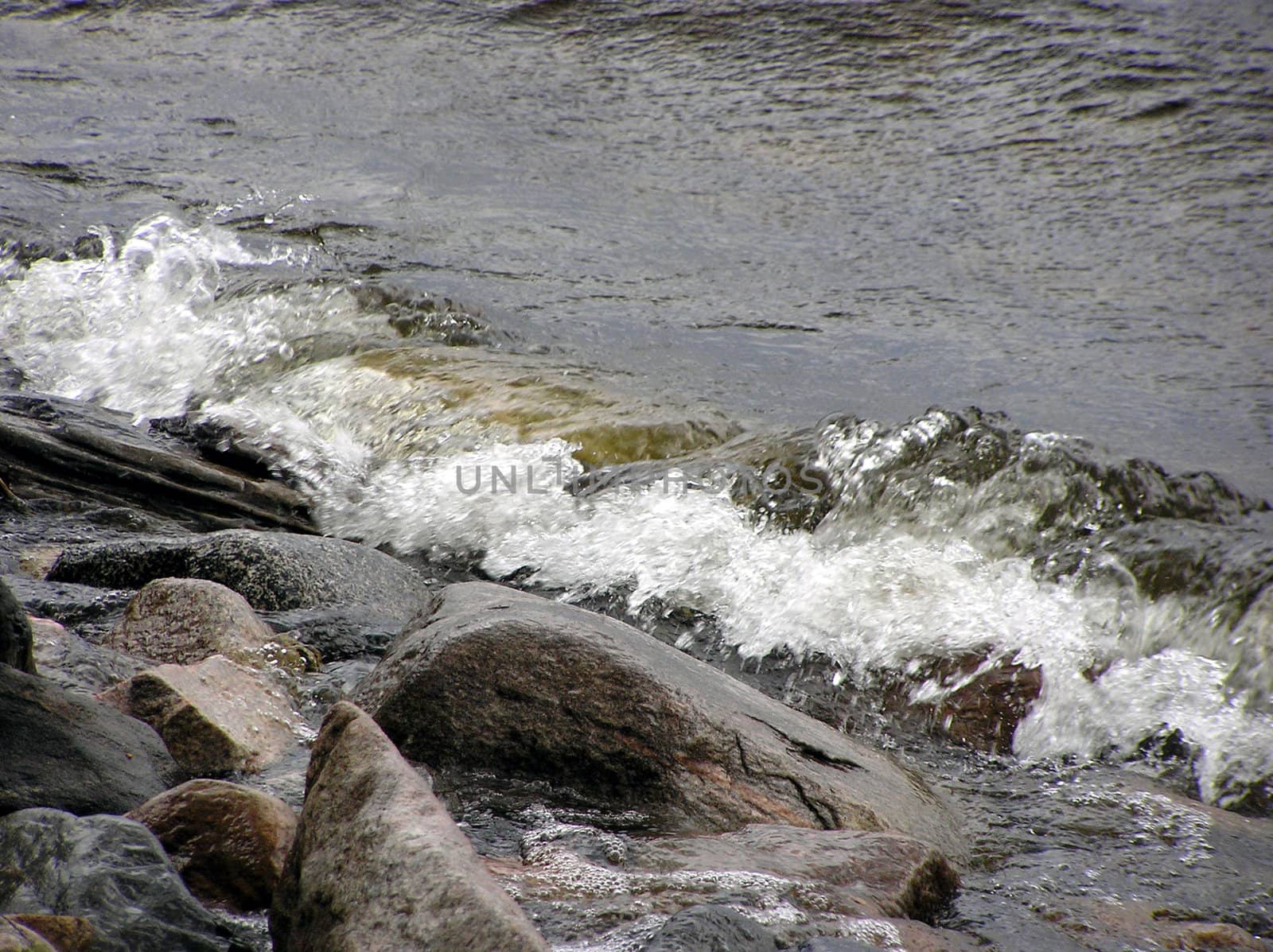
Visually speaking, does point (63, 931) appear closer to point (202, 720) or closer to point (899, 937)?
point (202, 720)

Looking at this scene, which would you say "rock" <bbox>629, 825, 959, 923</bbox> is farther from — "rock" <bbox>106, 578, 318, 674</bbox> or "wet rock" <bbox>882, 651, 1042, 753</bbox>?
"rock" <bbox>106, 578, 318, 674</bbox>

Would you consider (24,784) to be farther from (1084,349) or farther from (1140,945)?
(1084,349)

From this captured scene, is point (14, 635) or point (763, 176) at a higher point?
point (763, 176)

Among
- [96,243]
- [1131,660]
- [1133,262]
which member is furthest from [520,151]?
[1131,660]

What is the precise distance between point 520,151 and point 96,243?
10.4 feet

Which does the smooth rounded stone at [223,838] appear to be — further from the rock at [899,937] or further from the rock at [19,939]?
the rock at [899,937]

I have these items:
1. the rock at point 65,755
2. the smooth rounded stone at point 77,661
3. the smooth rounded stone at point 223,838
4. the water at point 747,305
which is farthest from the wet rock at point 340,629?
the smooth rounded stone at point 223,838

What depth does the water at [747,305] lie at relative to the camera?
3.61 meters

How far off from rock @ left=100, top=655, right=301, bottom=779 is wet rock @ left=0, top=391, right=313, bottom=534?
1.89 meters

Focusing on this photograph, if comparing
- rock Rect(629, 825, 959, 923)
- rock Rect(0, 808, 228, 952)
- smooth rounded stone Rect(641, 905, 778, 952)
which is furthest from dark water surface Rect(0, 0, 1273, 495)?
rock Rect(0, 808, 228, 952)

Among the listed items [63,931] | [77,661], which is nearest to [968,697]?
[77,661]

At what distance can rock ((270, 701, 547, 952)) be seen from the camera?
143cm

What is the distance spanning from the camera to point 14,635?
202cm

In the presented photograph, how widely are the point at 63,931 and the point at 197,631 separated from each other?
4.69 feet
